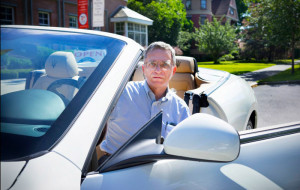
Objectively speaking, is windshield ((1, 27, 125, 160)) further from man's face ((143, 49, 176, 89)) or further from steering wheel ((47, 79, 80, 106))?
man's face ((143, 49, 176, 89))

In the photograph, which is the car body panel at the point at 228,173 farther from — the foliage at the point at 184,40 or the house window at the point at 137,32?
the foliage at the point at 184,40

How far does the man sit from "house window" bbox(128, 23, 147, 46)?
2408 cm

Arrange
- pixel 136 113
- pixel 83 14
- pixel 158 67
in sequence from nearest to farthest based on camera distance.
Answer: pixel 136 113 → pixel 158 67 → pixel 83 14

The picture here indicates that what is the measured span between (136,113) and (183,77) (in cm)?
198

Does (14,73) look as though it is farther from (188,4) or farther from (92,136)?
(188,4)

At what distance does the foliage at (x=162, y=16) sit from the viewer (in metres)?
32.7

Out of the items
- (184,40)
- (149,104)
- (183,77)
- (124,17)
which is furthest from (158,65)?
(184,40)

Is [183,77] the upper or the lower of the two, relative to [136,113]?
upper

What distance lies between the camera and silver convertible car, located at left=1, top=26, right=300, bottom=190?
1.15m

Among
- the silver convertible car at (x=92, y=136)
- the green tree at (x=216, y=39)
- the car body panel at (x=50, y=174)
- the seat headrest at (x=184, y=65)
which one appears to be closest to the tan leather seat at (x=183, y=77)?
the seat headrest at (x=184, y=65)

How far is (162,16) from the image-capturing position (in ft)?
110

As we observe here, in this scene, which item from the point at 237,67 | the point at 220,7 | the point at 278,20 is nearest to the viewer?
the point at 278,20

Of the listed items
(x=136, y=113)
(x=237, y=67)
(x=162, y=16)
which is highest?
(x=162, y=16)

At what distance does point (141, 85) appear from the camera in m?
2.22
